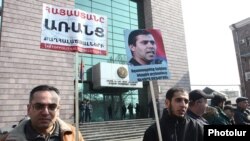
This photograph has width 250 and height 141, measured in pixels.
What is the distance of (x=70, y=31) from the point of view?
4277mm

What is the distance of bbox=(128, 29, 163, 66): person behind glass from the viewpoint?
4.68m

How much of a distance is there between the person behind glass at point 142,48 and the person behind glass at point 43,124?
2.32 metres

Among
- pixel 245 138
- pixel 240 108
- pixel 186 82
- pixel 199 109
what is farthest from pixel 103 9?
pixel 245 138

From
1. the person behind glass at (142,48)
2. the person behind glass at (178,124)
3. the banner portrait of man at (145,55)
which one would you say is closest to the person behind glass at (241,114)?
the banner portrait of man at (145,55)

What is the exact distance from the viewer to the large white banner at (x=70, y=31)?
13.7ft

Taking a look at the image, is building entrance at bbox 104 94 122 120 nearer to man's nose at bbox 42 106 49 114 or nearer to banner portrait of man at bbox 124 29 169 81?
banner portrait of man at bbox 124 29 169 81

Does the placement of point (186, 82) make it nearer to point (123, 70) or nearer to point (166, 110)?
point (123, 70)

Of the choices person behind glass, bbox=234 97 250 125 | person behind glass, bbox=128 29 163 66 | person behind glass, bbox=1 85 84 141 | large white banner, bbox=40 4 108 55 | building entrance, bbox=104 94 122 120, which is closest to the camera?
person behind glass, bbox=1 85 84 141

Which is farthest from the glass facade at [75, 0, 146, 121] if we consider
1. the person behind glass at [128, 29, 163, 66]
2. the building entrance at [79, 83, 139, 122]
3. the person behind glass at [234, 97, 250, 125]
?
the person behind glass at [128, 29, 163, 66]

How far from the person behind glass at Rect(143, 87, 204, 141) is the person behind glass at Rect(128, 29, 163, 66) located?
5.23ft

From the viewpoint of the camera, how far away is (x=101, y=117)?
2100cm

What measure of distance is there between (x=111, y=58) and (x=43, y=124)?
2003cm

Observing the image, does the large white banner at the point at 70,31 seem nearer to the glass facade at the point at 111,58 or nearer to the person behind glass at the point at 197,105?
the person behind glass at the point at 197,105

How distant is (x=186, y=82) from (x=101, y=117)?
28.7 ft
